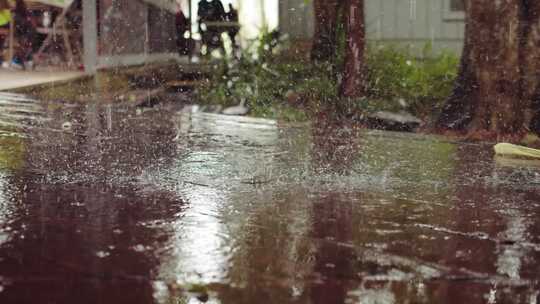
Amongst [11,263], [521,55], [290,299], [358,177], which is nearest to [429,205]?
[358,177]

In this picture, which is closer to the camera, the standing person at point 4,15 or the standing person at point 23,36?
the standing person at point 4,15

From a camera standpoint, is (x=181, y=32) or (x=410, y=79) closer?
(x=410, y=79)

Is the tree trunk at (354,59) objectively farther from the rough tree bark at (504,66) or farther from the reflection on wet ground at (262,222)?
the reflection on wet ground at (262,222)

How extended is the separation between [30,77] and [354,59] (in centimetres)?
548

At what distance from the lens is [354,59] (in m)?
8.87

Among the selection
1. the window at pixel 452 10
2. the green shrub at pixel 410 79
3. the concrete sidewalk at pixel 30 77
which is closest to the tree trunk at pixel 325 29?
the green shrub at pixel 410 79

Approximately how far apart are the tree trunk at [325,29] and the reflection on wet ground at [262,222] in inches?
184

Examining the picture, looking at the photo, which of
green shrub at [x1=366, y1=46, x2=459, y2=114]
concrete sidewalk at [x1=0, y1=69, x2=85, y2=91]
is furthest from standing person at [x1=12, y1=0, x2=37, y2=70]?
green shrub at [x1=366, y1=46, x2=459, y2=114]

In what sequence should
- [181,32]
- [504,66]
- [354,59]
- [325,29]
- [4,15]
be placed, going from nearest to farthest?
[504,66], [354,59], [325,29], [4,15], [181,32]

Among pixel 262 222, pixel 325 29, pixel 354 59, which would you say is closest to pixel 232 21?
pixel 325 29

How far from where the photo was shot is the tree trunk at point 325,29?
980cm

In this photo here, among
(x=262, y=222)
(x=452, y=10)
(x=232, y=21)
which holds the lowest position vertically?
(x=262, y=222)

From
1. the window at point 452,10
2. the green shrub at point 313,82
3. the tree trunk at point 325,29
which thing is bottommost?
the green shrub at point 313,82

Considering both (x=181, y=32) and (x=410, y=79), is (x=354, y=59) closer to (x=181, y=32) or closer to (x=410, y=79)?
(x=410, y=79)
